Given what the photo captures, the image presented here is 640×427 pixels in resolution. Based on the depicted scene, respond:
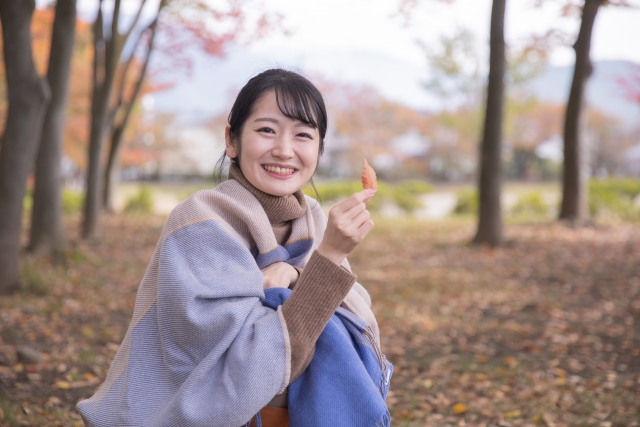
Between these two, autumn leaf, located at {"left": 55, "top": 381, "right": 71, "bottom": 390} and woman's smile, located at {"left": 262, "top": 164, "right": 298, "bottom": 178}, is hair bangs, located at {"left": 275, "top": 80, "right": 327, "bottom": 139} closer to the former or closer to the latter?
woman's smile, located at {"left": 262, "top": 164, "right": 298, "bottom": 178}

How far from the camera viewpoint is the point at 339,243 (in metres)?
1.94

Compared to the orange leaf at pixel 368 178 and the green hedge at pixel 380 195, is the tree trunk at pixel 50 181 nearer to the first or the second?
the orange leaf at pixel 368 178

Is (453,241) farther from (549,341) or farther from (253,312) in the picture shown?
(253,312)

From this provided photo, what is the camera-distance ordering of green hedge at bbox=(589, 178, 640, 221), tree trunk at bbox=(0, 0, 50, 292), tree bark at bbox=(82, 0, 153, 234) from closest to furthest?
tree trunk at bbox=(0, 0, 50, 292)
tree bark at bbox=(82, 0, 153, 234)
green hedge at bbox=(589, 178, 640, 221)

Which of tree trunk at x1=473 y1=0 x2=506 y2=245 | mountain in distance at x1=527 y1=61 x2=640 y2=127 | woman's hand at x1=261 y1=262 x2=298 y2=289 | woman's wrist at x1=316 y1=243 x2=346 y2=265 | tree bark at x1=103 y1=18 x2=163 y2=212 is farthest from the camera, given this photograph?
mountain in distance at x1=527 y1=61 x2=640 y2=127

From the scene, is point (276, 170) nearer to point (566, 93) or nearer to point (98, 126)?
point (98, 126)

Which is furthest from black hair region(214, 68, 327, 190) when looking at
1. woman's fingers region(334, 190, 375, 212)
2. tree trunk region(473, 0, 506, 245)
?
tree trunk region(473, 0, 506, 245)

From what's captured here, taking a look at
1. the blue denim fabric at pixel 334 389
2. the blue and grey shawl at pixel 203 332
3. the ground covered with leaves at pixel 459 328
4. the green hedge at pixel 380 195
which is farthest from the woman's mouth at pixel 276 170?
the green hedge at pixel 380 195

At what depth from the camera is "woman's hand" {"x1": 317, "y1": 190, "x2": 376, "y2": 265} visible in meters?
1.93

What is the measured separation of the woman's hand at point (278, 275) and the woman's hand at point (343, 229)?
0.72 ft

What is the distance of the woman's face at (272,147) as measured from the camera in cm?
217

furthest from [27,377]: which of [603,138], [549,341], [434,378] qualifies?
[603,138]

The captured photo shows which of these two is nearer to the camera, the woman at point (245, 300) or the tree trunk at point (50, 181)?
the woman at point (245, 300)

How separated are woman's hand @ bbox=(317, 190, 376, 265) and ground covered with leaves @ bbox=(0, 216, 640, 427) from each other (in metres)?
2.48
